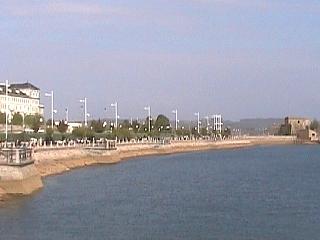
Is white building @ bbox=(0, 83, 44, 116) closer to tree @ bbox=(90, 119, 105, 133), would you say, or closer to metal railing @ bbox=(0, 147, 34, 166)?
tree @ bbox=(90, 119, 105, 133)

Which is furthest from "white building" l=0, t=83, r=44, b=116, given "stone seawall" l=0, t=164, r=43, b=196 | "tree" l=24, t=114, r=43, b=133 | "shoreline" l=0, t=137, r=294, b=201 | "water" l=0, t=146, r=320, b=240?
"stone seawall" l=0, t=164, r=43, b=196

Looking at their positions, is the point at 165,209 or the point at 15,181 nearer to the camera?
the point at 165,209

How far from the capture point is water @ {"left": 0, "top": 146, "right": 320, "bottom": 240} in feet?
108

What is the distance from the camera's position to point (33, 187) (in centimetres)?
4875

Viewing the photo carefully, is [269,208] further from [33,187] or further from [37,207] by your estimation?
[33,187]

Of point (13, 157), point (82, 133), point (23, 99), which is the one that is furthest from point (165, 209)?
point (23, 99)

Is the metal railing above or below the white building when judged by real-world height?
below

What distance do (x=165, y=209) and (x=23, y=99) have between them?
10843 cm

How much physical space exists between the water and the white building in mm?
74384

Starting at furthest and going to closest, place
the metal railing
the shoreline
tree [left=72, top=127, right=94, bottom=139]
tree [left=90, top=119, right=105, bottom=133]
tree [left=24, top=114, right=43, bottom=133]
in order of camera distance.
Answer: tree [left=90, top=119, right=105, bottom=133] < tree [left=24, top=114, right=43, bottom=133] < tree [left=72, top=127, right=94, bottom=139] < the shoreline < the metal railing

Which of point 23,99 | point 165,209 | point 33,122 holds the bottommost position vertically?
point 165,209

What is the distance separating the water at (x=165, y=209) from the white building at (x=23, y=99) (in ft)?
244

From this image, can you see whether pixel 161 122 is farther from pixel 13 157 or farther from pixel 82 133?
pixel 13 157

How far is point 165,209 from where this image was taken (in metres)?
40.8
